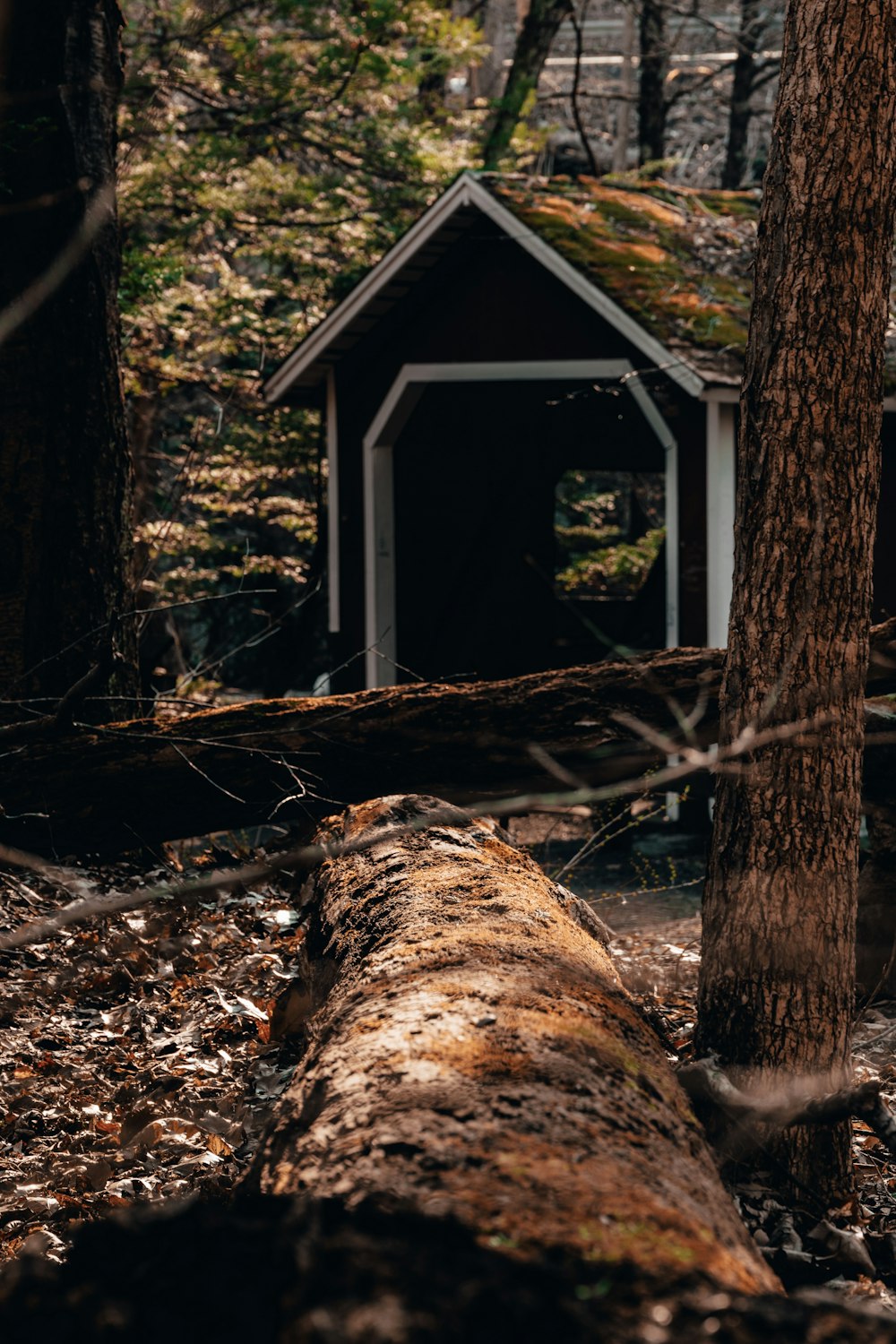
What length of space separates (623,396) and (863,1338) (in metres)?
11.0

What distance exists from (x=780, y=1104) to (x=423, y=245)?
8.80m

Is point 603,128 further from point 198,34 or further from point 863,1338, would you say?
point 863,1338

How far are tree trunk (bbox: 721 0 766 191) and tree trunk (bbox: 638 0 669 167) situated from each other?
1268 millimetres

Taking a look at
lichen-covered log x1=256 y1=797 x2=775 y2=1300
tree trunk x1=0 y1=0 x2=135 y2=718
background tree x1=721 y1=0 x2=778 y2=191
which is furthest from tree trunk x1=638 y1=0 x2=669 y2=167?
lichen-covered log x1=256 y1=797 x2=775 y2=1300

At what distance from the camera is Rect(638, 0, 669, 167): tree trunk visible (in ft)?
69.0

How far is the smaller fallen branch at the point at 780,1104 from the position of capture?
359 cm

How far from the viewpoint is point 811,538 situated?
155 inches

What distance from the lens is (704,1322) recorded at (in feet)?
5.72

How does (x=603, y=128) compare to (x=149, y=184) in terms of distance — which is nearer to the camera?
(x=149, y=184)

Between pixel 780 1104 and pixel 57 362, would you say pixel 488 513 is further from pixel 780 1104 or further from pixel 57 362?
pixel 780 1104

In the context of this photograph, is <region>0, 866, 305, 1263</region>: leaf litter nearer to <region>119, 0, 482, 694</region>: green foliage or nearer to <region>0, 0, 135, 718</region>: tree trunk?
<region>0, 0, 135, 718</region>: tree trunk

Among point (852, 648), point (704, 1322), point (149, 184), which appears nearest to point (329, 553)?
point (149, 184)

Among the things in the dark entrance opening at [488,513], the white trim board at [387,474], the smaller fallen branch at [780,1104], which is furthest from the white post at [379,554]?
the smaller fallen branch at [780,1104]

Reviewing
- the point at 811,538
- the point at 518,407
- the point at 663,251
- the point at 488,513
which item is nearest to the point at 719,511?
the point at 663,251
